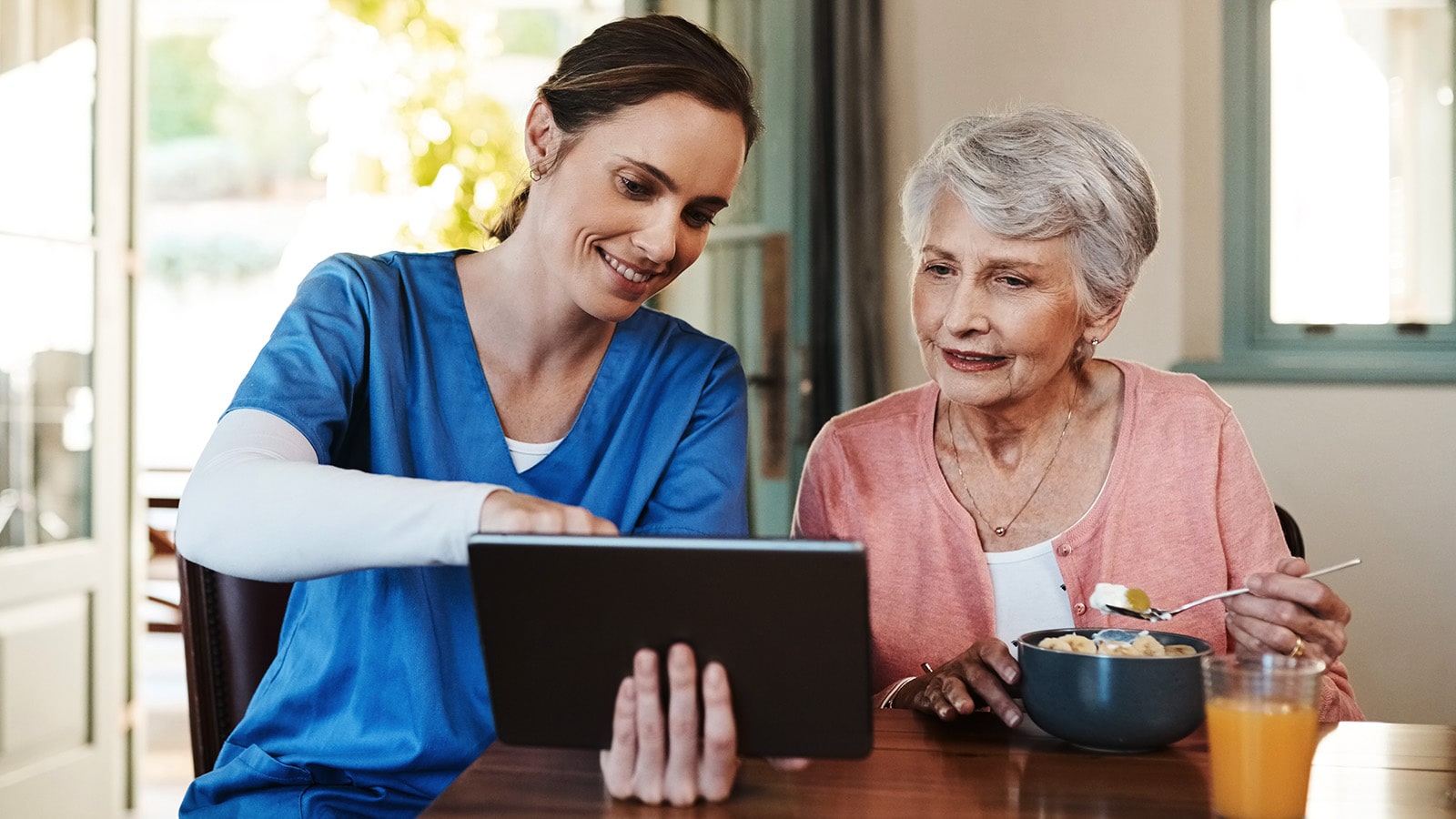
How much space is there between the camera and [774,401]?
2787 mm

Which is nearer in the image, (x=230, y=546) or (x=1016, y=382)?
(x=230, y=546)

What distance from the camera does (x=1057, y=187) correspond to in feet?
4.74

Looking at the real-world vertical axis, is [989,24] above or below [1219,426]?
above

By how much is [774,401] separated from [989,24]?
1.13 meters

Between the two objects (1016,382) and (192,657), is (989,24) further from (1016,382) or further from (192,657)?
(192,657)

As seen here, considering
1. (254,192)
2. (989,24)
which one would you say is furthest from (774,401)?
(254,192)

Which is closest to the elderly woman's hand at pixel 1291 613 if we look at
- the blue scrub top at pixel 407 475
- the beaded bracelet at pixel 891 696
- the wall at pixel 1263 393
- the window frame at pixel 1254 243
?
the beaded bracelet at pixel 891 696

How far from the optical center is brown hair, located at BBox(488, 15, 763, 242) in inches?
49.1

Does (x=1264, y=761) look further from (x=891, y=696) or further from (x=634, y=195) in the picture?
(x=634, y=195)

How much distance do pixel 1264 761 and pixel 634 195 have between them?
0.75 m

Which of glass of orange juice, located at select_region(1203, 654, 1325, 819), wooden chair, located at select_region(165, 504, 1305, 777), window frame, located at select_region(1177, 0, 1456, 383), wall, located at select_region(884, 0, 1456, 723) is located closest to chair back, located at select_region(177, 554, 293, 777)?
wooden chair, located at select_region(165, 504, 1305, 777)

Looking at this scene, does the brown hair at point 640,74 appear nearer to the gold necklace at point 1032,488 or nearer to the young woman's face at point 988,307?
the young woman's face at point 988,307

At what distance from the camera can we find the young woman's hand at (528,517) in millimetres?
892

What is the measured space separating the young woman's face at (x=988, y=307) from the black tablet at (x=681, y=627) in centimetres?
70
